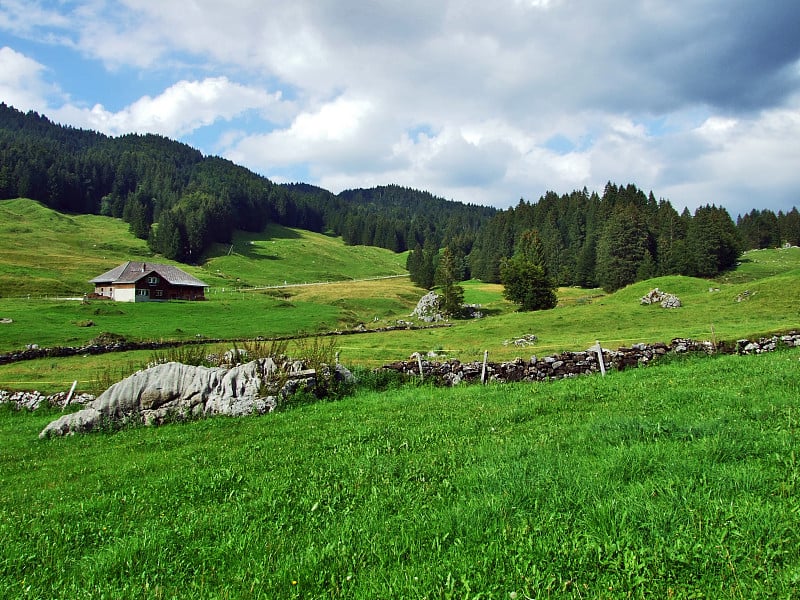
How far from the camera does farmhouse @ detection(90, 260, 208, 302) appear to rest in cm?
9194

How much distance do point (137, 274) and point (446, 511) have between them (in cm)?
10290

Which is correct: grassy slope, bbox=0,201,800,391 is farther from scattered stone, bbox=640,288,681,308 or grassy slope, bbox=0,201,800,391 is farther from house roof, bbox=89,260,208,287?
house roof, bbox=89,260,208,287

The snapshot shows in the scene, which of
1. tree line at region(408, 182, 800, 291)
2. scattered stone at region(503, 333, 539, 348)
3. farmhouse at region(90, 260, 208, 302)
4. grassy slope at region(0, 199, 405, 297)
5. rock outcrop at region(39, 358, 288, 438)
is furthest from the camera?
tree line at region(408, 182, 800, 291)

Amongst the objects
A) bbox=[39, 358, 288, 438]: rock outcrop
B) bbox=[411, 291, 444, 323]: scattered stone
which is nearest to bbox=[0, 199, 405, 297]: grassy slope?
Answer: bbox=[411, 291, 444, 323]: scattered stone

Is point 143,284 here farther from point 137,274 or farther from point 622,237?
point 622,237

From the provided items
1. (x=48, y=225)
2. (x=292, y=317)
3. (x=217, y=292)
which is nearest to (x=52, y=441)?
(x=292, y=317)

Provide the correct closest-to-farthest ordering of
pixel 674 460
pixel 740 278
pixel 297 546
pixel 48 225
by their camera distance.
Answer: pixel 297 546, pixel 674 460, pixel 740 278, pixel 48 225

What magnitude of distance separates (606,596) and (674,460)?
3611 mm

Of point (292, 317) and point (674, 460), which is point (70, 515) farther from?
point (292, 317)

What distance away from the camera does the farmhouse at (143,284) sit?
302 ft

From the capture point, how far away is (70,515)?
8.05 metres

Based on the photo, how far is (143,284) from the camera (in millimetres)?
94375

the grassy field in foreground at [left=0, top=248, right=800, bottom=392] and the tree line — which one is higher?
the tree line

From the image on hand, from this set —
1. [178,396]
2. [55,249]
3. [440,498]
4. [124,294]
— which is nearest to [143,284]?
[124,294]
